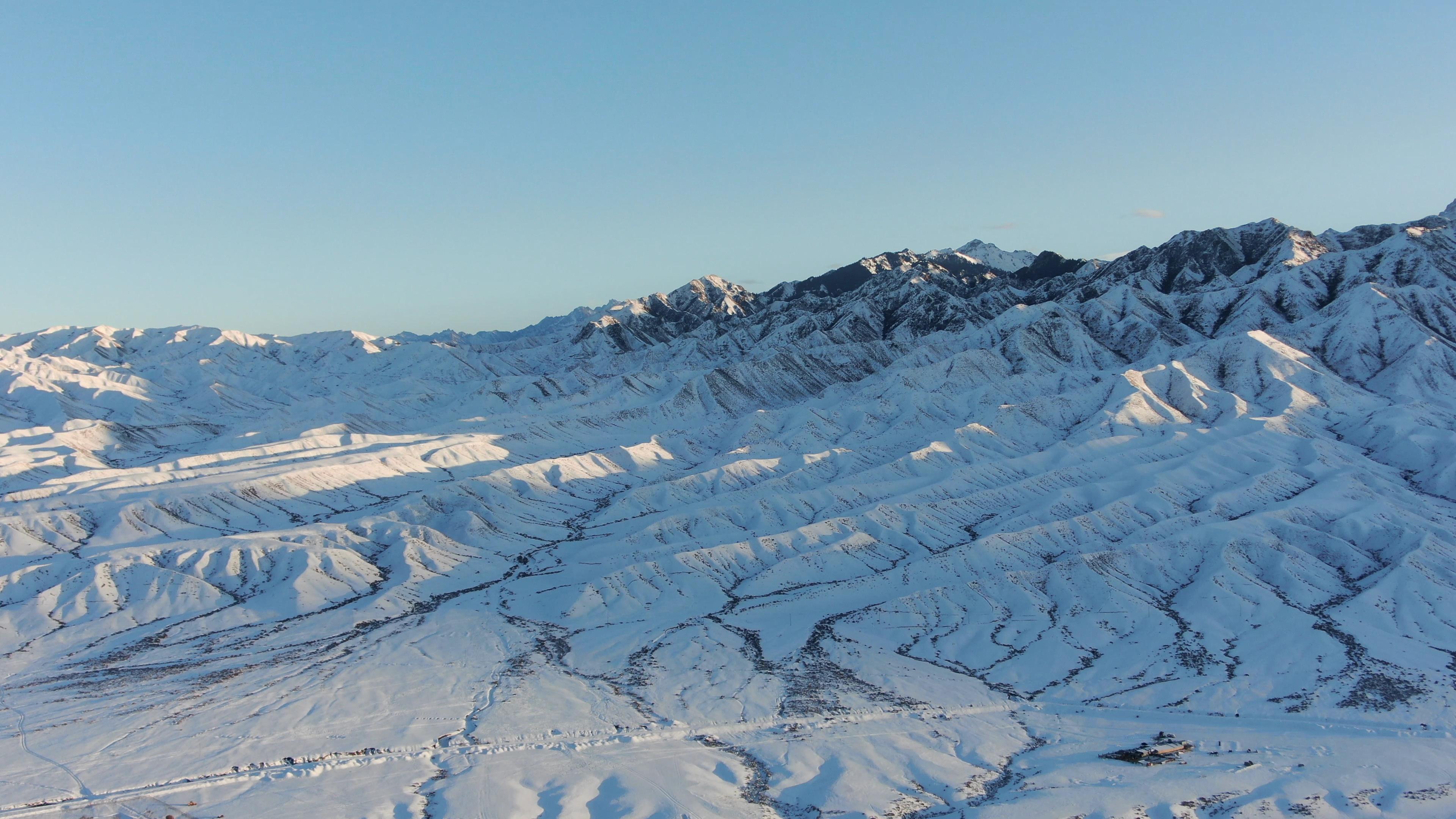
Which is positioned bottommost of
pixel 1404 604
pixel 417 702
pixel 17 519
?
pixel 1404 604

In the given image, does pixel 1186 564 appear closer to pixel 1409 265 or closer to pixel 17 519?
pixel 17 519

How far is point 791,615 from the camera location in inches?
3066

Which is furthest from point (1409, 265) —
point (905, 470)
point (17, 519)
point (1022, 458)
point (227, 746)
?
point (17, 519)

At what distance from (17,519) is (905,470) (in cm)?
10481

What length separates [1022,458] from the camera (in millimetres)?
116875

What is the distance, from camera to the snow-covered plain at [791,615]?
46.9 metres

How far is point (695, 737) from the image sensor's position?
174 ft

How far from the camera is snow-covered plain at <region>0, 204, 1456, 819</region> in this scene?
46.9m

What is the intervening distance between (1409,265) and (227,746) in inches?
8451

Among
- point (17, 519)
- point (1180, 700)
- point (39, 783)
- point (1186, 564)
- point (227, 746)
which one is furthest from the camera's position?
point (17, 519)

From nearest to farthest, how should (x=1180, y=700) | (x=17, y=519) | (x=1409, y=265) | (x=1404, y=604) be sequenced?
(x=1180, y=700), (x=1404, y=604), (x=17, y=519), (x=1409, y=265)

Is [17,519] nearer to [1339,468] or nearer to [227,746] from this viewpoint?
[227,746]

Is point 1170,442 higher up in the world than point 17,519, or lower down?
lower down

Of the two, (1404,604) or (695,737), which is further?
(1404,604)
